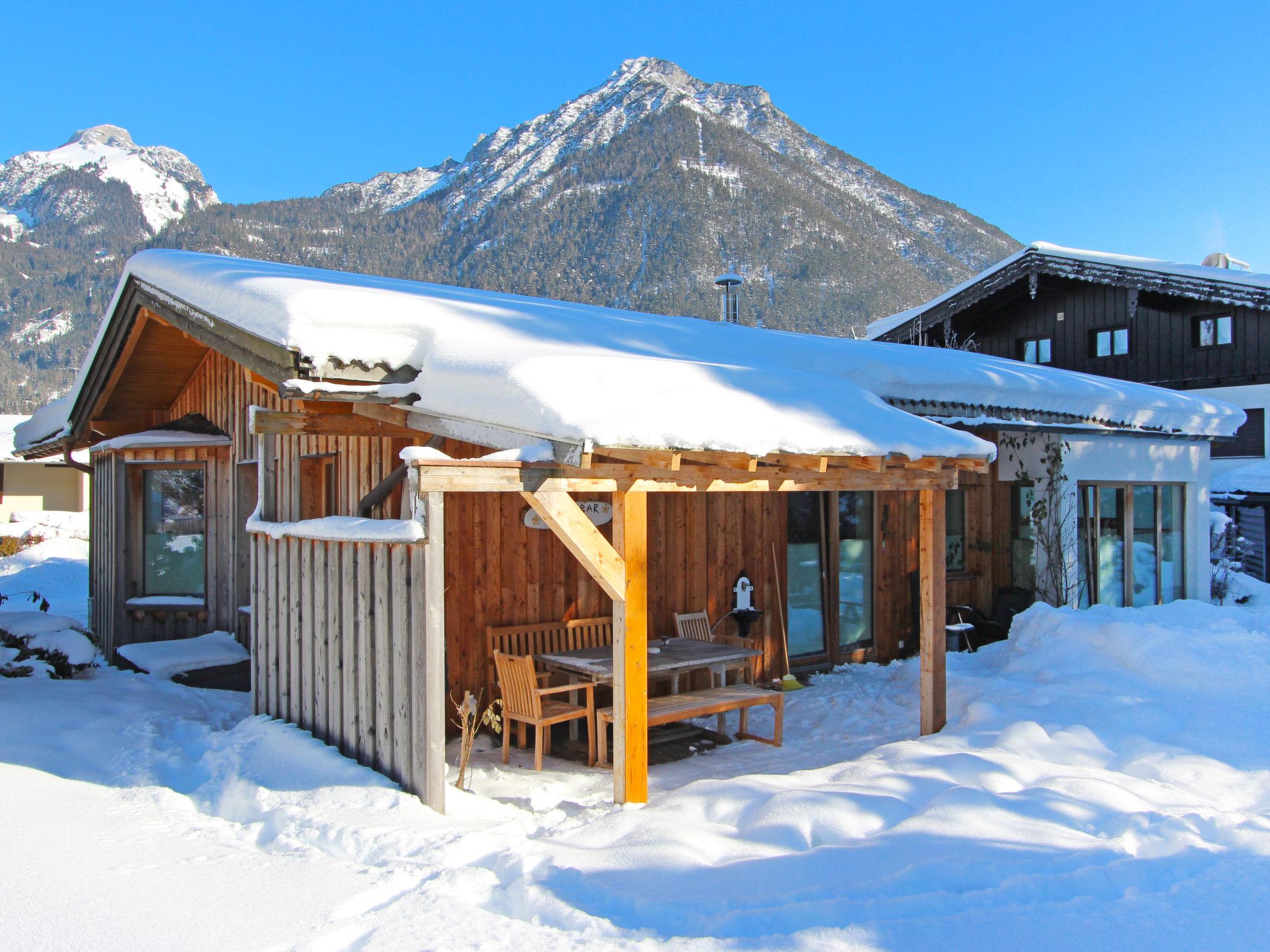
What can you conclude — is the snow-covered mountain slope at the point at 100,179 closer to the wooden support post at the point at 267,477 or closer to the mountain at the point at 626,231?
the mountain at the point at 626,231

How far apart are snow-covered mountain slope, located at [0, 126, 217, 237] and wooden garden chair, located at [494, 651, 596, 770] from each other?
116003mm

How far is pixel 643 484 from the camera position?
15.9 ft

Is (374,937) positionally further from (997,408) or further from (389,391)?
(997,408)

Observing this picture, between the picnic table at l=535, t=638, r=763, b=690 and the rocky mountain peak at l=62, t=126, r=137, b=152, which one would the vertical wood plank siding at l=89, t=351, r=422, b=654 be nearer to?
the picnic table at l=535, t=638, r=763, b=690

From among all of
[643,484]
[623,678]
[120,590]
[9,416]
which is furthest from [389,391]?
[9,416]

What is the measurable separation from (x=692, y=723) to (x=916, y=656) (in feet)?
11.1

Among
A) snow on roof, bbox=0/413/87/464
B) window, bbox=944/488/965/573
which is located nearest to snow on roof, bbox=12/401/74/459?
snow on roof, bbox=0/413/87/464

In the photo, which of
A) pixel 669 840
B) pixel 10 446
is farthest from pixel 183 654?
pixel 10 446

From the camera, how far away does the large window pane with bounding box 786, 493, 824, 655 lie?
29.8ft

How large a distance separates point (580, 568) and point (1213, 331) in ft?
53.2

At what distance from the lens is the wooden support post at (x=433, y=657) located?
180 inches

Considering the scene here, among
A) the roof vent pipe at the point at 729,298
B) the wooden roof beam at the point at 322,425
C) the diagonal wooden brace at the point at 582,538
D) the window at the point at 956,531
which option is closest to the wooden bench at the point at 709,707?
the diagonal wooden brace at the point at 582,538

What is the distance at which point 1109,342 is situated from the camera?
63.0ft

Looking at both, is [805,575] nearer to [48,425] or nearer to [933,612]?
[933,612]
